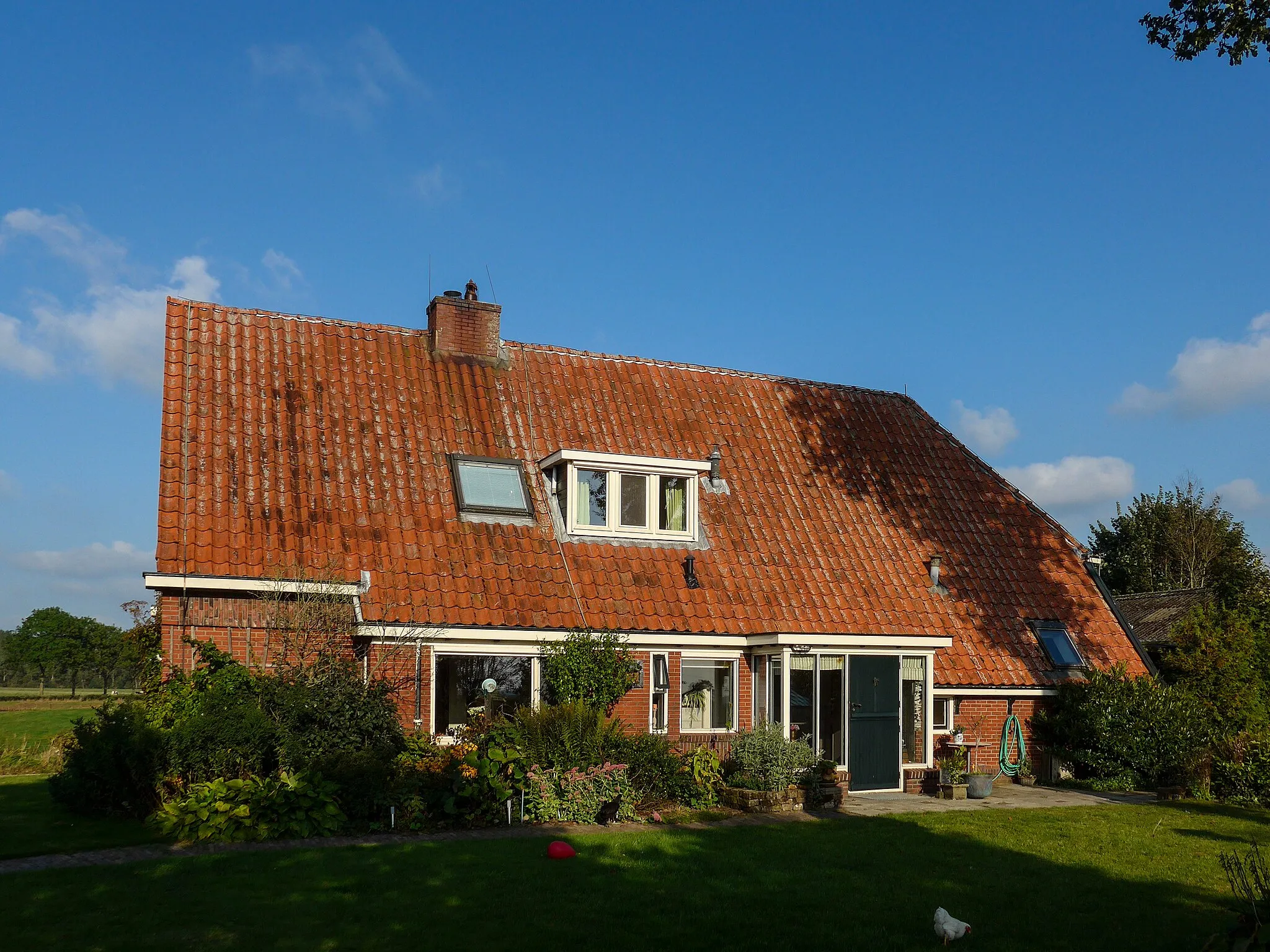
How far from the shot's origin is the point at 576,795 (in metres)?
15.2

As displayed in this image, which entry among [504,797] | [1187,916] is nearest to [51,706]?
[504,797]

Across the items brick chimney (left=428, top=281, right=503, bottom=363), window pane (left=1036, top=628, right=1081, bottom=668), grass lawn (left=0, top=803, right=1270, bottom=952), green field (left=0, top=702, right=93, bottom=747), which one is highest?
brick chimney (left=428, top=281, right=503, bottom=363)

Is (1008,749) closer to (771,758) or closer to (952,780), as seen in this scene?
(952,780)

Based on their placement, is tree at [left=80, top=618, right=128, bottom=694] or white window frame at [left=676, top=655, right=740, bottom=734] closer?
white window frame at [left=676, top=655, right=740, bottom=734]

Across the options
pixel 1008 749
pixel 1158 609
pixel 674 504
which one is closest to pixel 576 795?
pixel 674 504

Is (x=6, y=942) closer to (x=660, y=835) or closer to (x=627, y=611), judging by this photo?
(x=660, y=835)

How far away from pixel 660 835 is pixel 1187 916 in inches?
245

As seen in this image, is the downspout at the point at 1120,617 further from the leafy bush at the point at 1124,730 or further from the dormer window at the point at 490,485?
the dormer window at the point at 490,485

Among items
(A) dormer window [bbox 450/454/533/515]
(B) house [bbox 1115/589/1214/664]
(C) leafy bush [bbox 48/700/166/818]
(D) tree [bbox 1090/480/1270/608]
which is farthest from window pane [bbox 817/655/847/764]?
(D) tree [bbox 1090/480/1270/608]

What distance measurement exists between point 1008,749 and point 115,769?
15.5 metres

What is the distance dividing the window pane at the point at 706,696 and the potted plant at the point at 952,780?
12.3 ft

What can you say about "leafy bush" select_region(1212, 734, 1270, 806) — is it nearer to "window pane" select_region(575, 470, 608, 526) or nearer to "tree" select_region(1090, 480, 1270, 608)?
"window pane" select_region(575, 470, 608, 526)

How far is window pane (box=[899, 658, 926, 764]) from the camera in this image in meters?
19.7

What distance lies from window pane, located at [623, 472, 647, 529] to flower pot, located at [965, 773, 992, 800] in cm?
718
